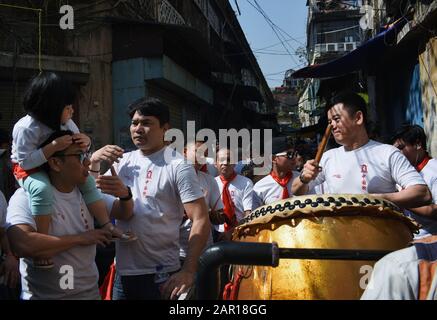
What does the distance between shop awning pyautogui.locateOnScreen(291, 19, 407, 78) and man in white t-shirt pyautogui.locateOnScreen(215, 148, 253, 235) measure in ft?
16.7

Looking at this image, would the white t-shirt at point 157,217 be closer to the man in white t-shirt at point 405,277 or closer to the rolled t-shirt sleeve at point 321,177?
the rolled t-shirt sleeve at point 321,177

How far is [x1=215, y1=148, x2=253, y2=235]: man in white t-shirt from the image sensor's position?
4.95 metres

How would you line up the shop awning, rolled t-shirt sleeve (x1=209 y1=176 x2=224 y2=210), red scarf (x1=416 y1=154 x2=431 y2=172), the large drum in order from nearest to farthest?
1. the large drum
2. red scarf (x1=416 y1=154 x2=431 y2=172)
3. rolled t-shirt sleeve (x1=209 y1=176 x2=224 y2=210)
4. the shop awning

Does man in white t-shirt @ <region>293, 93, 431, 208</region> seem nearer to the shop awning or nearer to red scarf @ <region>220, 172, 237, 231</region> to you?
red scarf @ <region>220, 172, 237, 231</region>

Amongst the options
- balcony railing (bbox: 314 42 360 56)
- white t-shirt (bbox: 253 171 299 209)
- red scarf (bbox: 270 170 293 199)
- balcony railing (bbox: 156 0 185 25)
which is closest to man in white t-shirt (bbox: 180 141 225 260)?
white t-shirt (bbox: 253 171 299 209)

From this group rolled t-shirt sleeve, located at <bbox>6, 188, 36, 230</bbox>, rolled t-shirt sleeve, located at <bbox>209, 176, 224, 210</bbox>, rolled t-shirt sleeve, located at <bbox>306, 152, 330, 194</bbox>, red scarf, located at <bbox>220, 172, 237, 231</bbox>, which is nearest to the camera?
rolled t-shirt sleeve, located at <bbox>6, 188, 36, 230</bbox>

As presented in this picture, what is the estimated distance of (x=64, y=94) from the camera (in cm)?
267

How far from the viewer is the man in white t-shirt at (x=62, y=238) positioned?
7.49ft

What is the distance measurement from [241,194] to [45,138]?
277cm

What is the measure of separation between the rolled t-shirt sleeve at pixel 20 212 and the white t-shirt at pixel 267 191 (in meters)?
2.73

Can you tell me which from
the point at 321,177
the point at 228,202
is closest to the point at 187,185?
the point at 321,177
